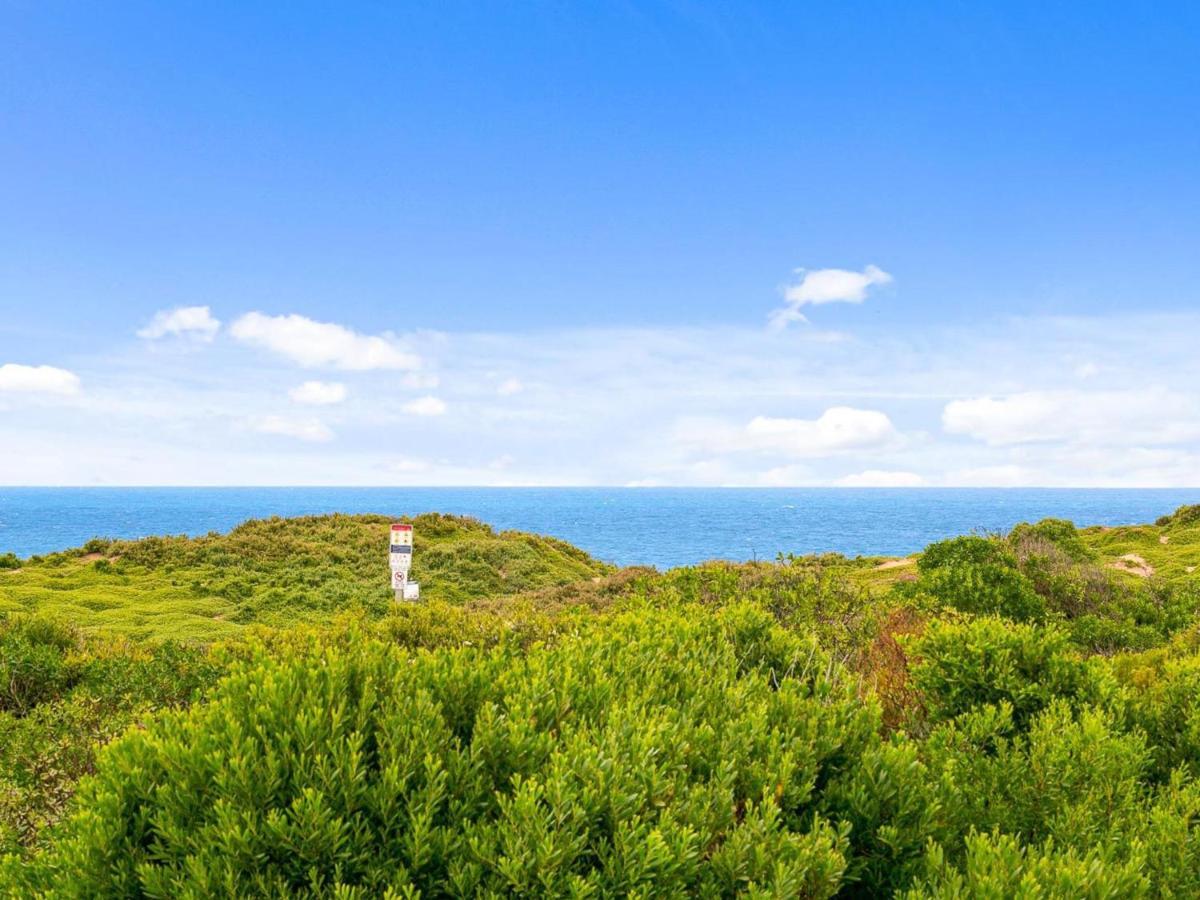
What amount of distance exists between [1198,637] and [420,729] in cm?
1254

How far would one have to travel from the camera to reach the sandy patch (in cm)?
2967

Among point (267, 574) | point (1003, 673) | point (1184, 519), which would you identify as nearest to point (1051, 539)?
point (1184, 519)

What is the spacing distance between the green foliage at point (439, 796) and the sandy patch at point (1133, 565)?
3254cm

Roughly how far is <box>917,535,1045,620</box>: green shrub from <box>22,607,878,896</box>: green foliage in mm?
11287

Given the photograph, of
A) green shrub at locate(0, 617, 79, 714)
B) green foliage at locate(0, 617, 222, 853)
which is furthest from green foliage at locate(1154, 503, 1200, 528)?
green shrub at locate(0, 617, 79, 714)

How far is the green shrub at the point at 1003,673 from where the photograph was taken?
560 cm

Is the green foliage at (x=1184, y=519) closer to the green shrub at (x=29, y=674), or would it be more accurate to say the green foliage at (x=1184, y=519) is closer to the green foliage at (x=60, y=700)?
the green foliage at (x=60, y=700)

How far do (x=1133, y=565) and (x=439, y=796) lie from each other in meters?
36.9

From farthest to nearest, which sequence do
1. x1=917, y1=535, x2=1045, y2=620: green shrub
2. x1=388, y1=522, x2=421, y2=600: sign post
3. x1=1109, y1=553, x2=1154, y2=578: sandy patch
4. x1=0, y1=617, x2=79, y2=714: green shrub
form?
1. x1=1109, y1=553, x2=1154, y2=578: sandy patch
2. x1=388, y1=522, x2=421, y2=600: sign post
3. x1=917, y1=535, x2=1045, y2=620: green shrub
4. x1=0, y1=617, x2=79, y2=714: green shrub

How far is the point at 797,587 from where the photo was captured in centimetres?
1102

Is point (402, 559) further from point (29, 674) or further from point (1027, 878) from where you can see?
point (1027, 878)

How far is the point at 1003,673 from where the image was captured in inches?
223

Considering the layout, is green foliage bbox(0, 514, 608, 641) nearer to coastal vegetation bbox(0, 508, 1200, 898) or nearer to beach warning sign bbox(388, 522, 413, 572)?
beach warning sign bbox(388, 522, 413, 572)

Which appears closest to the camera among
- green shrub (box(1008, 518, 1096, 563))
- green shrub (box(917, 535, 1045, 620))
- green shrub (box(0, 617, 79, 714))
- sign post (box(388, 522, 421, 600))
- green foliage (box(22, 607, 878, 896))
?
green foliage (box(22, 607, 878, 896))
